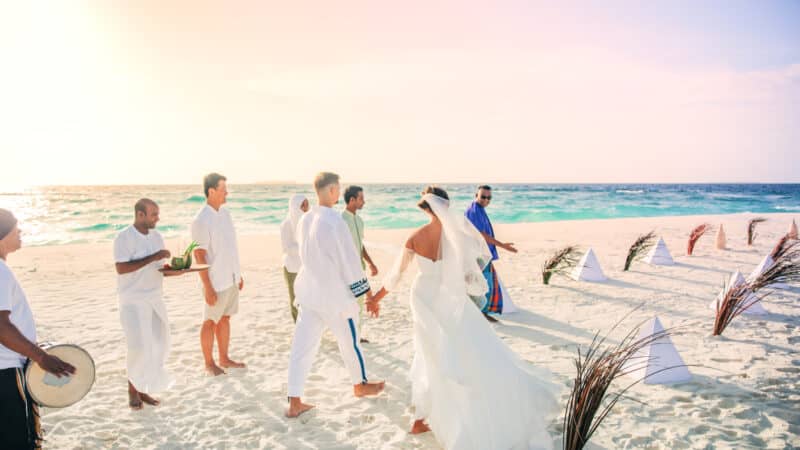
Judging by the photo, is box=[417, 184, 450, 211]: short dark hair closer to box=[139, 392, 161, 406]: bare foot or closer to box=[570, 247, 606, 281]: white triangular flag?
box=[139, 392, 161, 406]: bare foot

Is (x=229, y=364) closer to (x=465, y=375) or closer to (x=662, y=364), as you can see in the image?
(x=465, y=375)

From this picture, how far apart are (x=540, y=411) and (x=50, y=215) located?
38103mm

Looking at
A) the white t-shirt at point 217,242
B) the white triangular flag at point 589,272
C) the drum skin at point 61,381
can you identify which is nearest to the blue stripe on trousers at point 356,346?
the white t-shirt at point 217,242

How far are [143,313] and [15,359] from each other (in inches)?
58.6

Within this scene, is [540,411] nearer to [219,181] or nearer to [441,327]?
[441,327]

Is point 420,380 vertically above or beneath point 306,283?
beneath

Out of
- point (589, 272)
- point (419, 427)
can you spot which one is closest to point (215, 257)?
point (419, 427)

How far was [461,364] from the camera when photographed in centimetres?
307

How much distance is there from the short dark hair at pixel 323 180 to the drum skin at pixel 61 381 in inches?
81.7

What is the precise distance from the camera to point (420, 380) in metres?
3.45

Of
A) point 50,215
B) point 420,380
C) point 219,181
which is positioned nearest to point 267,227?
point 50,215

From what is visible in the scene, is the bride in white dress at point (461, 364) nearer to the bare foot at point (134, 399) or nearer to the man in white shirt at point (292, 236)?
the man in white shirt at point (292, 236)

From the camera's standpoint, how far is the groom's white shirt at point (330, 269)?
147 inches

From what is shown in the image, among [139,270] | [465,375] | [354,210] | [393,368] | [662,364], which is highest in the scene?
[354,210]
